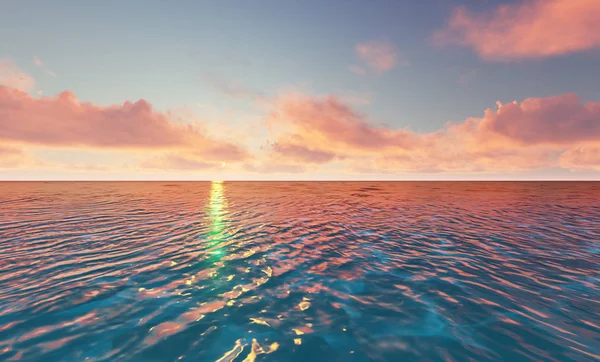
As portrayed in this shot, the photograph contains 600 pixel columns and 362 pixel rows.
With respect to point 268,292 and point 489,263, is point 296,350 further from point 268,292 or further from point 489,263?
point 489,263

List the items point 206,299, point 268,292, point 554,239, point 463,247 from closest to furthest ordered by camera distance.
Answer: point 206,299 < point 268,292 < point 463,247 < point 554,239

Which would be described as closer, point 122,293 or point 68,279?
point 122,293

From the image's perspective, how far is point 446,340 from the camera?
5.08 metres

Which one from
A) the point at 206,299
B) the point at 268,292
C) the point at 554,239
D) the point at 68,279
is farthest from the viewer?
the point at 554,239

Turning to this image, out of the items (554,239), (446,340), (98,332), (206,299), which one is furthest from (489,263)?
(98,332)

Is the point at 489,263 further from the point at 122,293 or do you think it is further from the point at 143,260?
the point at 143,260

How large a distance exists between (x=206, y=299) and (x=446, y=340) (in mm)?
6165

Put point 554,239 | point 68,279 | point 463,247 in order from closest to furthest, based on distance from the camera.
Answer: point 68,279, point 463,247, point 554,239

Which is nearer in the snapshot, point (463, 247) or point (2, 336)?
point (2, 336)

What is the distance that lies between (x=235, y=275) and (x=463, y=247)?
449 inches

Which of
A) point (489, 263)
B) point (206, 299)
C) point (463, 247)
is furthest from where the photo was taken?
point (463, 247)

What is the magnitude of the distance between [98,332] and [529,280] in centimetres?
1280

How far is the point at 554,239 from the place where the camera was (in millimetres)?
13430

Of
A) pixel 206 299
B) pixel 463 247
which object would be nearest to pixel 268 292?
pixel 206 299
